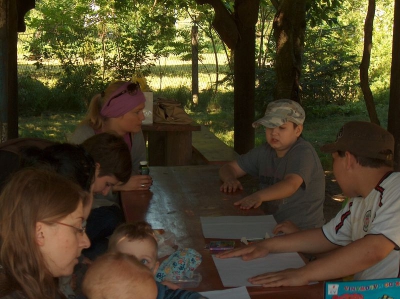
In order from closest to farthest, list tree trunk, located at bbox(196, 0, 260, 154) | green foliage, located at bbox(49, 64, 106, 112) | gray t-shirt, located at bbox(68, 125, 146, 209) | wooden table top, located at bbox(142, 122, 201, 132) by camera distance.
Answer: gray t-shirt, located at bbox(68, 125, 146, 209) → wooden table top, located at bbox(142, 122, 201, 132) → tree trunk, located at bbox(196, 0, 260, 154) → green foliage, located at bbox(49, 64, 106, 112)

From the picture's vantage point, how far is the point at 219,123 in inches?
496

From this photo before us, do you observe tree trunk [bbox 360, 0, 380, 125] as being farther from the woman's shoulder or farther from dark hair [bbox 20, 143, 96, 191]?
the woman's shoulder

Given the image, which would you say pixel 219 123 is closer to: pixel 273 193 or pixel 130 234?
pixel 273 193

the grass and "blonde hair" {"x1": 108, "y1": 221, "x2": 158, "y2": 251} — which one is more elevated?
"blonde hair" {"x1": 108, "y1": 221, "x2": 158, "y2": 251}

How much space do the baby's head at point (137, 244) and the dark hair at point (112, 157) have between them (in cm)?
65

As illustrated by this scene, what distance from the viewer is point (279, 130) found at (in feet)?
12.6

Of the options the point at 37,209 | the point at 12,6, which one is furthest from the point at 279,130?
the point at 12,6

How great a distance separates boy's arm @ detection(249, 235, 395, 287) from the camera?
8.11ft

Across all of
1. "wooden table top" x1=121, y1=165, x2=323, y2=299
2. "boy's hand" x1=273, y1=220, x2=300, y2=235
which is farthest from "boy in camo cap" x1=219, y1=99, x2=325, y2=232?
"boy's hand" x1=273, y1=220, x2=300, y2=235

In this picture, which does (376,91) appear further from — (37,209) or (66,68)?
(37,209)

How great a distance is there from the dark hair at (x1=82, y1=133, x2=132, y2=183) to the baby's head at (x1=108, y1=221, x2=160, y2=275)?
650 mm

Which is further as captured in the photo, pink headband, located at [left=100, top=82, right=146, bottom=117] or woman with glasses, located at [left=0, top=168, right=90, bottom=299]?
pink headband, located at [left=100, top=82, right=146, bottom=117]

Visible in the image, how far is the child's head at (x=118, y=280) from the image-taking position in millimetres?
1869

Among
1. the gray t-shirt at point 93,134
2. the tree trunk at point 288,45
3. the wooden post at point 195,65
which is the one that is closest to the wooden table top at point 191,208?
the gray t-shirt at point 93,134
